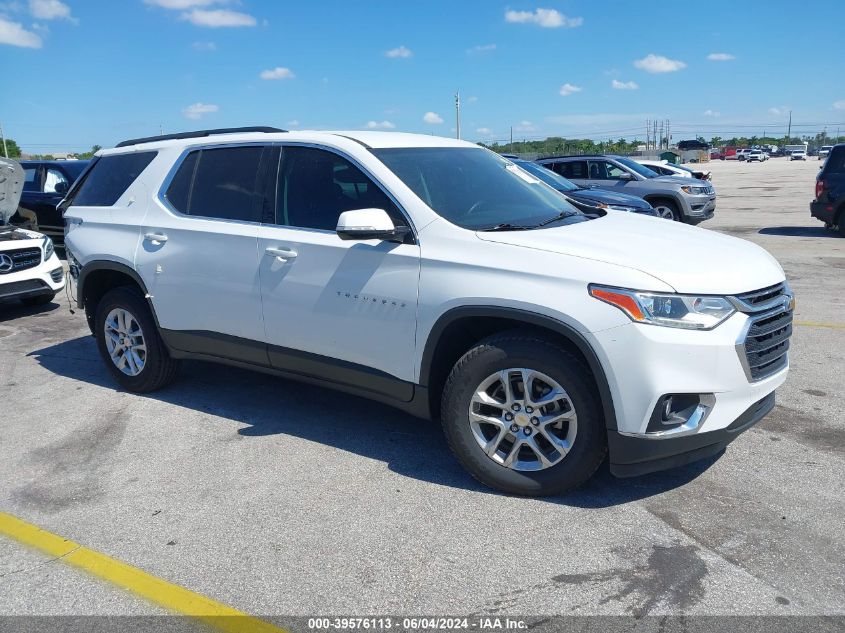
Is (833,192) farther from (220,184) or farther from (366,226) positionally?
(366,226)

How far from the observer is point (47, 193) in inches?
471

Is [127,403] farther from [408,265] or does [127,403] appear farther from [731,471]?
[731,471]

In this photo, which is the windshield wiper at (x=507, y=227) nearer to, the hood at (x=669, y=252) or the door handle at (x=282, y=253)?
the hood at (x=669, y=252)

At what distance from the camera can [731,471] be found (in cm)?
393

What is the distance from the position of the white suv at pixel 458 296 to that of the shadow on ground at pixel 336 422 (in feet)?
0.92

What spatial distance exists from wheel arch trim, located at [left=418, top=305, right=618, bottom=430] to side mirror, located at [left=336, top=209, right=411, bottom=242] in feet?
1.76

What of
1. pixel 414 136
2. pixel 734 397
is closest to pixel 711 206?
pixel 414 136

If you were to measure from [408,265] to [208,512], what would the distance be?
163 cm

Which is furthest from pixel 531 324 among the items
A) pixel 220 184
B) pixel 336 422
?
pixel 220 184

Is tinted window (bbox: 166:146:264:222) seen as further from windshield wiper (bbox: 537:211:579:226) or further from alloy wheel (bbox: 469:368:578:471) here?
alloy wheel (bbox: 469:368:578:471)

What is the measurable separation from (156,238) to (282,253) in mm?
1249

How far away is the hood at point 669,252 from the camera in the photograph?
336cm

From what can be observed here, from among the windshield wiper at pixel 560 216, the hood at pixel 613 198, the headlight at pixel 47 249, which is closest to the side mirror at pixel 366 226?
the windshield wiper at pixel 560 216

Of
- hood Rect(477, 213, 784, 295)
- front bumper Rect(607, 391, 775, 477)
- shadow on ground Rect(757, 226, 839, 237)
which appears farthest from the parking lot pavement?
shadow on ground Rect(757, 226, 839, 237)
